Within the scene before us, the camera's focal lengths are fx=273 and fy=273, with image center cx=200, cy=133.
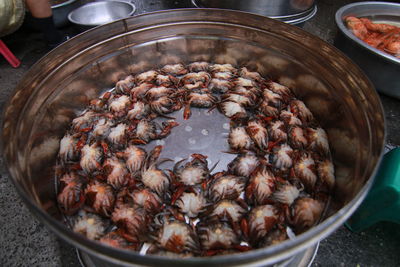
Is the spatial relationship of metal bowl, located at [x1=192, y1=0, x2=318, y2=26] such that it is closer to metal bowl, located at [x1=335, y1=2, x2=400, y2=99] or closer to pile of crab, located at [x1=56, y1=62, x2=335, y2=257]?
metal bowl, located at [x1=335, y1=2, x2=400, y2=99]

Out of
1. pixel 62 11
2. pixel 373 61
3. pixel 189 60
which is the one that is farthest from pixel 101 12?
pixel 373 61

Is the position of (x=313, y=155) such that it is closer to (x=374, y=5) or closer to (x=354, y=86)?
(x=354, y=86)

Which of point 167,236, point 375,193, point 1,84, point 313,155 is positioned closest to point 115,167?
point 167,236

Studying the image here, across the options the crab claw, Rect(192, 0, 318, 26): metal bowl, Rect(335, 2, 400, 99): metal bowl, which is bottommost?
the crab claw

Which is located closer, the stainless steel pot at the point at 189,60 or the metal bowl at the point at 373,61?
the stainless steel pot at the point at 189,60

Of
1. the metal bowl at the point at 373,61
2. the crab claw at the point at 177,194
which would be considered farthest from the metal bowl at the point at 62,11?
the metal bowl at the point at 373,61

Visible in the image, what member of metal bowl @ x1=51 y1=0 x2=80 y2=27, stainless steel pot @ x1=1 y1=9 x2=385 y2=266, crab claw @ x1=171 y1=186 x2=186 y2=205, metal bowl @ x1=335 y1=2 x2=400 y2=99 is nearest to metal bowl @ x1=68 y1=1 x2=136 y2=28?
metal bowl @ x1=51 y1=0 x2=80 y2=27

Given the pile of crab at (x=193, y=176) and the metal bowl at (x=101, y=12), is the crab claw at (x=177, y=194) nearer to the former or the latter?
the pile of crab at (x=193, y=176)
